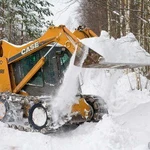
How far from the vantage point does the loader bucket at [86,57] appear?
7207mm

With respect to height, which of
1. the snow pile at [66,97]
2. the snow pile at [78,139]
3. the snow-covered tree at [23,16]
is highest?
the snow-covered tree at [23,16]

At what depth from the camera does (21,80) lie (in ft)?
29.8

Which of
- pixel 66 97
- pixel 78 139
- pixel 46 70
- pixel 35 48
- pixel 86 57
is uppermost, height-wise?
pixel 35 48

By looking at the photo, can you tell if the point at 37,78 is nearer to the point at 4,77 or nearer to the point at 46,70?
the point at 46,70

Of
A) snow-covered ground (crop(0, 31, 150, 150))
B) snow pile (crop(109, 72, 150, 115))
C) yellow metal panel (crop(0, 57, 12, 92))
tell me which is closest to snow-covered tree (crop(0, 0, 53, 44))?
snow pile (crop(109, 72, 150, 115))

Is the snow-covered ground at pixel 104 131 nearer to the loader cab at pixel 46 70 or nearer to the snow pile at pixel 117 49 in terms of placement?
the snow pile at pixel 117 49

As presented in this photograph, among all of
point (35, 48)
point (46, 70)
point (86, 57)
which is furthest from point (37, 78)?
point (86, 57)

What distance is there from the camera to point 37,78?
344 inches

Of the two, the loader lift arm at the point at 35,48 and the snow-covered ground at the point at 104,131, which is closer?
the snow-covered ground at the point at 104,131

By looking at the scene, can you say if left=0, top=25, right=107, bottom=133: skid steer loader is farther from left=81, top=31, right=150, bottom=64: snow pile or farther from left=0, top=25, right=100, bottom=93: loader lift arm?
left=81, top=31, right=150, bottom=64: snow pile

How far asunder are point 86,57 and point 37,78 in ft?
6.35

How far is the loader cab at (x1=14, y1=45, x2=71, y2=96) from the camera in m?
8.18

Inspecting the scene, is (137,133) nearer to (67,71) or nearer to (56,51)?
(67,71)

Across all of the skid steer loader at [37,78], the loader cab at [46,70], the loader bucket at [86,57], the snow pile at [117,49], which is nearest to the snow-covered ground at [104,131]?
the snow pile at [117,49]
